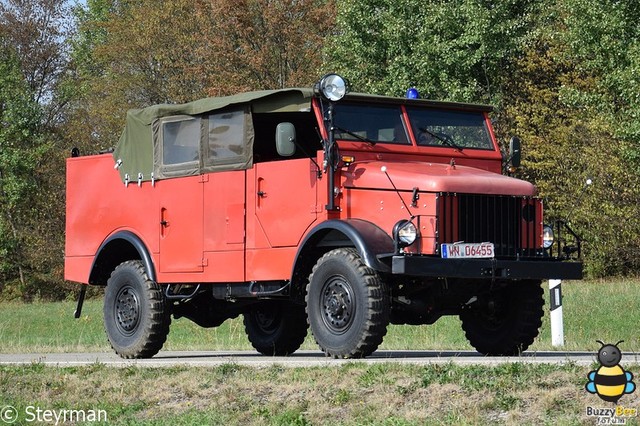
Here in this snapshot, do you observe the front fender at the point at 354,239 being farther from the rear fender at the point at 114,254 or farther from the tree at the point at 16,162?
the tree at the point at 16,162

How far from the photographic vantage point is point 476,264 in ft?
43.0

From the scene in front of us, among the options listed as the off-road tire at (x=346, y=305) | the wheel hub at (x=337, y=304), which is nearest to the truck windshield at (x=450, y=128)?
the off-road tire at (x=346, y=305)

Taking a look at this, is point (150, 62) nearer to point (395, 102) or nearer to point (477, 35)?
point (477, 35)

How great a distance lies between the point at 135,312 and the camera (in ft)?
54.1

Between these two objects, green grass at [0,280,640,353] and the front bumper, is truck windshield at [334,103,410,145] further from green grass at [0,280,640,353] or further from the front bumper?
green grass at [0,280,640,353]

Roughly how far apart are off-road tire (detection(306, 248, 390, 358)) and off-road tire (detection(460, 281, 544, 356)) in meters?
1.91

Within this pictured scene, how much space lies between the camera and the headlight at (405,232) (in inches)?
511

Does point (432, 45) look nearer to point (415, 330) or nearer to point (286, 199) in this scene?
point (415, 330)

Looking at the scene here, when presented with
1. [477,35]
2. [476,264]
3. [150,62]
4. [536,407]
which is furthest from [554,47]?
[536,407]

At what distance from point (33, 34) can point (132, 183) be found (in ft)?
149

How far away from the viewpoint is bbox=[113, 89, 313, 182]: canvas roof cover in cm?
1470

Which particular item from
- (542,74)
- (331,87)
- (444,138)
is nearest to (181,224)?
(331,87)

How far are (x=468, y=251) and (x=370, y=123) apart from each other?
2.13 meters

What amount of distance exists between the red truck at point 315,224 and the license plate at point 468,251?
1cm
